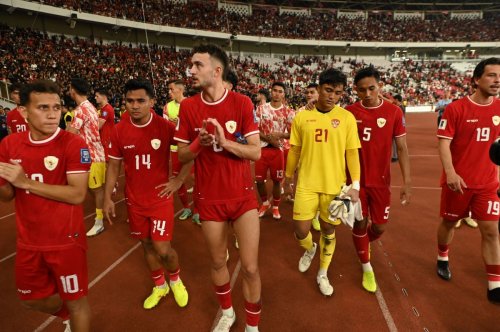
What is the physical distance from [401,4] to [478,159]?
178 feet

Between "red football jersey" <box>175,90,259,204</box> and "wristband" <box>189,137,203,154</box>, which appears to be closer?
"wristband" <box>189,137,203,154</box>

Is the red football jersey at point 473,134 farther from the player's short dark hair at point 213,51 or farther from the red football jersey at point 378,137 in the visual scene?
the player's short dark hair at point 213,51

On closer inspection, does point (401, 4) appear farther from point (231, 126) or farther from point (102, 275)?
point (102, 275)

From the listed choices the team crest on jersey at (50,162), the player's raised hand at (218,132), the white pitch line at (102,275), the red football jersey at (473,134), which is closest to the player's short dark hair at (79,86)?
the white pitch line at (102,275)

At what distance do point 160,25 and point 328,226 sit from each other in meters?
31.1

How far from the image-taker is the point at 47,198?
2.20m

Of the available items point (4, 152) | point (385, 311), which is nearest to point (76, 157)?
point (4, 152)

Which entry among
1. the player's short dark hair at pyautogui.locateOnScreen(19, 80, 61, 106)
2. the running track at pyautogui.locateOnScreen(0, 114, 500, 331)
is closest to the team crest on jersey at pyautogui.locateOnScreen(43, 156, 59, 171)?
the player's short dark hair at pyautogui.locateOnScreen(19, 80, 61, 106)

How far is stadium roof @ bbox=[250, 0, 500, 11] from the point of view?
142 ft

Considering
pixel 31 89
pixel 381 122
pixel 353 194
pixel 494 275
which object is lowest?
pixel 494 275

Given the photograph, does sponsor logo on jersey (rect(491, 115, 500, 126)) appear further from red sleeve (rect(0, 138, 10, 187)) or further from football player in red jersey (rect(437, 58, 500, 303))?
red sleeve (rect(0, 138, 10, 187))

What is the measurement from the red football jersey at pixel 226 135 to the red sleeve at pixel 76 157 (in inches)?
29.5

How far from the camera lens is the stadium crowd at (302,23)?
29744 millimetres

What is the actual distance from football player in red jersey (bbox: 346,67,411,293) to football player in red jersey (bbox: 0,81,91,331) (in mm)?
2942
